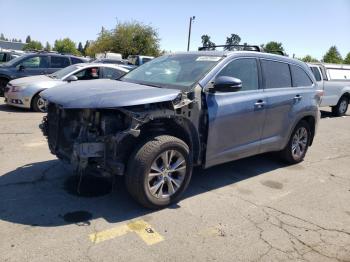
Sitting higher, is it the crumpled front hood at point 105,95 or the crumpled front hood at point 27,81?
the crumpled front hood at point 105,95

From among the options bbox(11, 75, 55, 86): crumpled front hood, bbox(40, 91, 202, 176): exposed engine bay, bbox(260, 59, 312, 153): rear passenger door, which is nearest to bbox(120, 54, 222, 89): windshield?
bbox(40, 91, 202, 176): exposed engine bay

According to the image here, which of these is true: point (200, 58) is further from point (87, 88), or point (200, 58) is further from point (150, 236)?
point (150, 236)

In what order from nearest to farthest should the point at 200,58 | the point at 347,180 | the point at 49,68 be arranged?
the point at 200,58 → the point at 347,180 → the point at 49,68

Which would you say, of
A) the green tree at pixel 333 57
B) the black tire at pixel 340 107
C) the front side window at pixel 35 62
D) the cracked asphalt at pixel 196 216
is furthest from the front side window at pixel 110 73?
the green tree at pixel 333 57

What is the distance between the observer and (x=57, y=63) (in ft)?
42.5

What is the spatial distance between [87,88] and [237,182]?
2.58 m

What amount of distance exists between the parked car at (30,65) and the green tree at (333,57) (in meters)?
58.5

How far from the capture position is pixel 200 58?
511 centimetres

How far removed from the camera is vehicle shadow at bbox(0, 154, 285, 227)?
3969 millimetres

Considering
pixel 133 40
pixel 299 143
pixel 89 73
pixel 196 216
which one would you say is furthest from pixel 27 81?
pixel 133 40

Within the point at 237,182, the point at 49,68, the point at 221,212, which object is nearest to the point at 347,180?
the point at 237,182

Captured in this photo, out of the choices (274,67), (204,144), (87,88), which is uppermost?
(274,67)

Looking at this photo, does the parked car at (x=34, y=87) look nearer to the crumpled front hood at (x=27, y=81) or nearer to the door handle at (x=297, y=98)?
the crumpled front hood at (x=27, y=81)

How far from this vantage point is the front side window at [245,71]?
16.2ft
